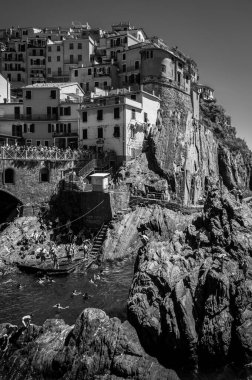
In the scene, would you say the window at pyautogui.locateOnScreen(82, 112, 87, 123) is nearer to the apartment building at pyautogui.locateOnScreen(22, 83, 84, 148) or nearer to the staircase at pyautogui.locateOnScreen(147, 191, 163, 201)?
the apartment building at pyautogui.locateOnScreen(22, 83, 84, 148)

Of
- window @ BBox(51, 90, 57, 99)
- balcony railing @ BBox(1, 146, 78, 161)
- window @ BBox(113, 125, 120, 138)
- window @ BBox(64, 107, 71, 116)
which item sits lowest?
balcony railing @ BBox(1, 146, 78, 161)

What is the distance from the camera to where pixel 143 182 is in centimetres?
6122

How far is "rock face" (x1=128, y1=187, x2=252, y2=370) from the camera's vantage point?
27266 mm

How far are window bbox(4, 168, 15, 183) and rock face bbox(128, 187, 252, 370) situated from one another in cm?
3141

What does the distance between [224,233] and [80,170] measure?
94.8 ft

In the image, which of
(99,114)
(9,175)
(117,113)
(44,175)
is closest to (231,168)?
(117,113)

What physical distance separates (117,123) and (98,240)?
20.9 m

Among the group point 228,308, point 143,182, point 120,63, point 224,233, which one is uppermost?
point 120,63

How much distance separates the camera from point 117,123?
64.1m

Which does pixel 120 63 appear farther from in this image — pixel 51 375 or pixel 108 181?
pixel 51 375

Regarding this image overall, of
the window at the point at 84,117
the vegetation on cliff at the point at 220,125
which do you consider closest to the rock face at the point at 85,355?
the window at the point at 84,117

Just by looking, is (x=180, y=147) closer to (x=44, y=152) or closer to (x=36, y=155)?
(x=44, y=152)

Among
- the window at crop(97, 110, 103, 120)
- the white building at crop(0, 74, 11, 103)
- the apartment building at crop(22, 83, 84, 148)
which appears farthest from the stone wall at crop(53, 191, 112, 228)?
the white building at crop(0, 74, 11, 103)

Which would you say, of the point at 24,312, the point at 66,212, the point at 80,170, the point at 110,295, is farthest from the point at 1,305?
the point at 80,170
